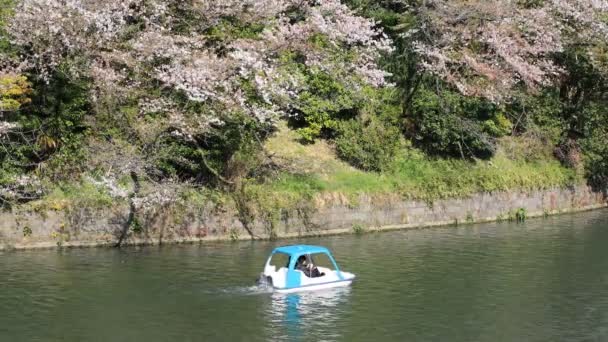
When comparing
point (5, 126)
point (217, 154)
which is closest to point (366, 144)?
point (217, 154)

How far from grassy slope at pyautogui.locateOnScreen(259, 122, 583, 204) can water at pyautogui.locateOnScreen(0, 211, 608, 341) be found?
3338 millimetres

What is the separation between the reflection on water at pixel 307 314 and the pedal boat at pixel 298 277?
0.18 metres

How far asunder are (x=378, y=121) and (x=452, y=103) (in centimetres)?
357

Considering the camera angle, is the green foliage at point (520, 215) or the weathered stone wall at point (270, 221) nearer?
the weathered stone wall at point (270, 221)

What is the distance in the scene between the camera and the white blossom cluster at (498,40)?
38125mm

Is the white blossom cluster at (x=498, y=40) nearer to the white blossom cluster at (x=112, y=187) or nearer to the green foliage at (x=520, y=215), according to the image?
the green foliage at (x=520, y=215)

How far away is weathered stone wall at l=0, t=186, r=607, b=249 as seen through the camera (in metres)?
29.1

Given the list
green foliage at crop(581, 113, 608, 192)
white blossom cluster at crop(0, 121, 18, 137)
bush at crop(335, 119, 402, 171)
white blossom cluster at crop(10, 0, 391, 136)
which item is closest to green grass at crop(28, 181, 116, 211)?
white blossom cluster at crop(0, 121, 18, 137)

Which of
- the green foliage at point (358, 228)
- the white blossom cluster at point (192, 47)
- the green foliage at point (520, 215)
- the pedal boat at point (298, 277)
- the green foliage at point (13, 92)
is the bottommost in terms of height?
the pedal boat at point (298, 277)

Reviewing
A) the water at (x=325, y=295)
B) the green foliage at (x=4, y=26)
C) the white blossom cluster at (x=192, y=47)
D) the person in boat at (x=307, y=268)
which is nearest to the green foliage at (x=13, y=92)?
the white blossom cluster at (x=192, y=47)

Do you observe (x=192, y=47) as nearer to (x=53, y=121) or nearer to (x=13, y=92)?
(x=53, y=121)

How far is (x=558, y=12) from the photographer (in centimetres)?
4097

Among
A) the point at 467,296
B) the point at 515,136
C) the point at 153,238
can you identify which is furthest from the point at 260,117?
the point at 515,136

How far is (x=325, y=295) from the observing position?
2402 cm
